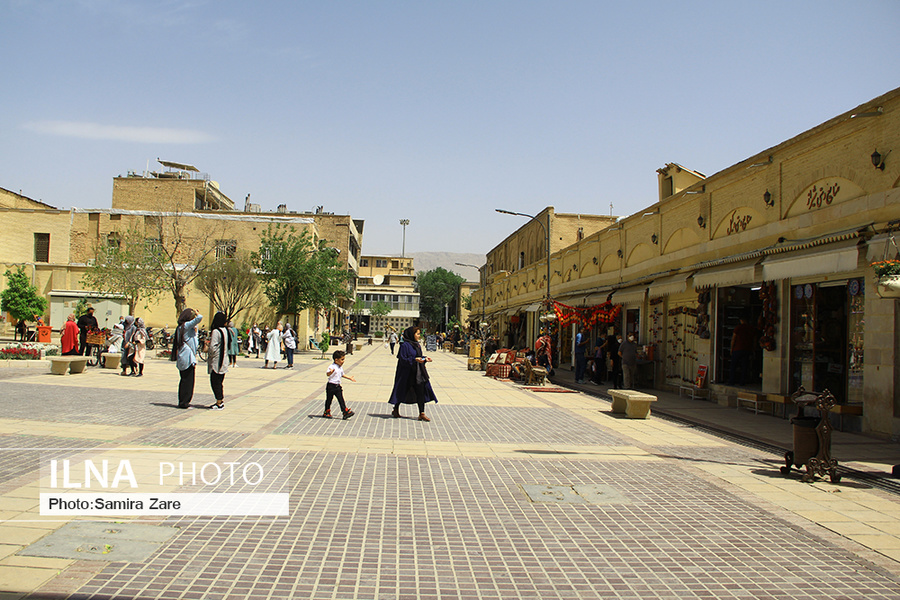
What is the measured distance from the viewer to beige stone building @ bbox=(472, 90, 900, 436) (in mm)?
10820

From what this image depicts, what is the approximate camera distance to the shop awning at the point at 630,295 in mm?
19984

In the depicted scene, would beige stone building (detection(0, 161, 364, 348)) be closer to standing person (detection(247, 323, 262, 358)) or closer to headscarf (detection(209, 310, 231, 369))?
standing person (detection(247, 323, 262, 358))

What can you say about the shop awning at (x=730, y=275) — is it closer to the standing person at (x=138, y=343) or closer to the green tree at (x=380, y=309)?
the standing person at (x=138, y=343)

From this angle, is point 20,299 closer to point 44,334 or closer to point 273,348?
point 44,334

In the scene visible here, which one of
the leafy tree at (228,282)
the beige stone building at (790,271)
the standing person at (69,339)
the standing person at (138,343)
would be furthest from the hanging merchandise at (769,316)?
the leafy tree at (228,282)

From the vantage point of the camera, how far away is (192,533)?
4.98 meters

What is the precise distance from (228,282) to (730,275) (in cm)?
2859

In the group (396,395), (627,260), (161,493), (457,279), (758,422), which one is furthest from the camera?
(457,279)

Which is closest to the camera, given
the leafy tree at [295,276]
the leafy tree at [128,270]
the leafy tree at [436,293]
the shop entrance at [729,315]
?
the shop entrance at [729,315]

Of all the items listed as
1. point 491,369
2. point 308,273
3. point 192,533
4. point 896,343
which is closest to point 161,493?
point 192,533

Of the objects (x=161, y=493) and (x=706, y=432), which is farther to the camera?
(x=706, y=432)

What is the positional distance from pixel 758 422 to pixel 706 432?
1749 millimetres

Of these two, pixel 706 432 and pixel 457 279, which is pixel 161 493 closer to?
pixel 706 432

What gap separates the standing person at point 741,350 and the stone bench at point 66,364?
16.4m
